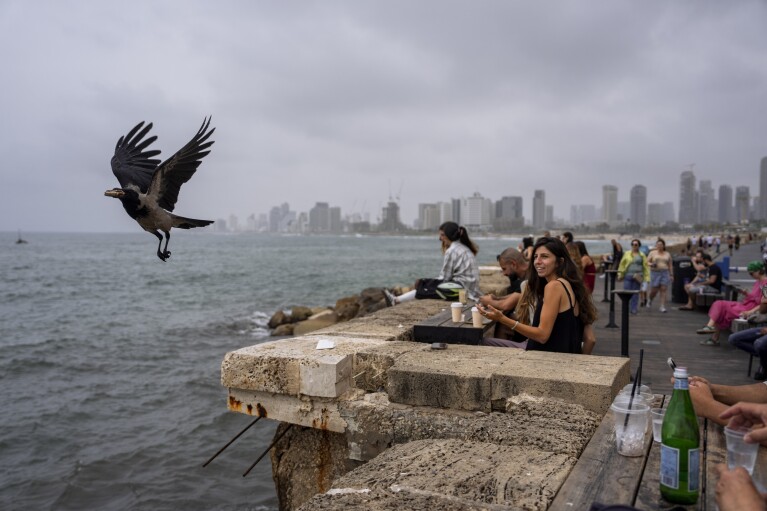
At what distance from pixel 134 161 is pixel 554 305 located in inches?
129

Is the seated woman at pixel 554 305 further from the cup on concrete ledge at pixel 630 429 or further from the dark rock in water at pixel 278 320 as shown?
the dark rock in water at pixel 278 320

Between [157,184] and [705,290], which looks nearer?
[157,184]

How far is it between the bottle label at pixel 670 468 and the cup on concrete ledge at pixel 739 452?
40 cm

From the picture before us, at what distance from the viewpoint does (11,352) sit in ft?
58.6

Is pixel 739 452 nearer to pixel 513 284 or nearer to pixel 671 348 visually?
pixel 513 284

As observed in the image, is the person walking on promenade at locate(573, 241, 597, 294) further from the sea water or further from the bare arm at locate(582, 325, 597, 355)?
the sea water

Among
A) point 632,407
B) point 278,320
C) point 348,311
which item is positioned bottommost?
point 278,320

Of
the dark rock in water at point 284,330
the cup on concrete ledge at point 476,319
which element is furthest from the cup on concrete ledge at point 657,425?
the dark rock in water at point 284,330

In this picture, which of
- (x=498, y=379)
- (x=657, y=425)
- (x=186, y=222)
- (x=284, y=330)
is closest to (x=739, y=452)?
(x=657, y=425)

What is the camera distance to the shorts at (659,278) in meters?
12.0

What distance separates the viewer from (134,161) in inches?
126

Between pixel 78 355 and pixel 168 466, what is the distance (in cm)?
1053

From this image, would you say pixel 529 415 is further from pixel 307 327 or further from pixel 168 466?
pixel 307 327

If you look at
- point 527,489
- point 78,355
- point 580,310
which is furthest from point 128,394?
point 527,489
